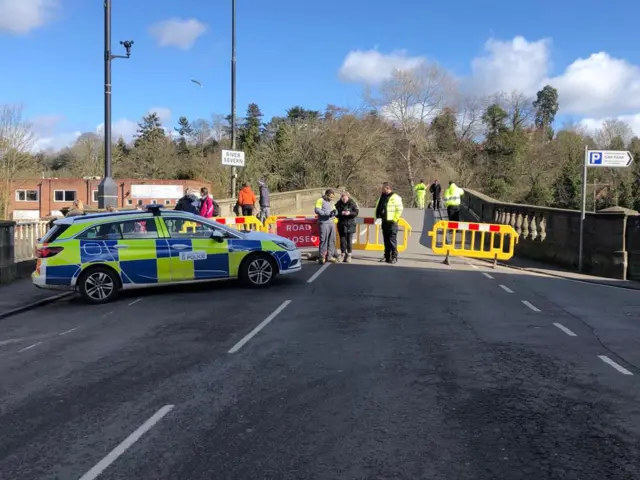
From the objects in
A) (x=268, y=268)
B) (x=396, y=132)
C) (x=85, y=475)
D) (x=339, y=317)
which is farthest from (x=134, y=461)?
(x=396, y=132)

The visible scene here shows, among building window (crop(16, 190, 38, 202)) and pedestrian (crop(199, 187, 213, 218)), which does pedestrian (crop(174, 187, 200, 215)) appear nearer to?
pedestrian (crop(199, 187, 213, 218))

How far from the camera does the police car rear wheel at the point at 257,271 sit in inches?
462

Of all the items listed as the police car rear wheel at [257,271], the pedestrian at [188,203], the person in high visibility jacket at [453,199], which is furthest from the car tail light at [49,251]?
the person in high visibility jacket at [453,199]

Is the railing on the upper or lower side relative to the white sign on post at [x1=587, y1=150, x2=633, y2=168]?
lower

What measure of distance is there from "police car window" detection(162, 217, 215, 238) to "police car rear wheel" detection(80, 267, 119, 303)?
130 centimetres

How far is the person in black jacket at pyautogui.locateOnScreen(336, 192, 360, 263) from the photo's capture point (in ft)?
50.6

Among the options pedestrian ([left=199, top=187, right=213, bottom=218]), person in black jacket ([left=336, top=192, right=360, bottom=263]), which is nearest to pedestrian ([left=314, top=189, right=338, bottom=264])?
person in black jacket ([left=336, top=192, right=360, bottom=263])

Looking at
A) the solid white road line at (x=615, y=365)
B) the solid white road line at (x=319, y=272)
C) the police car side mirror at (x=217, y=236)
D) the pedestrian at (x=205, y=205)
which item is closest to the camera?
the solid white road line at (x=615, y=365)

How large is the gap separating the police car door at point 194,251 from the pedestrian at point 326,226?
13.0 feet

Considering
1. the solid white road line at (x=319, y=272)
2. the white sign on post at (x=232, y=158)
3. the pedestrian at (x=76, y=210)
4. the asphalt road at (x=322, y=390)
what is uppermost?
the white sign on post at (x=232, y=158)

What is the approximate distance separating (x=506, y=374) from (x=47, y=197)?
83.3 meters

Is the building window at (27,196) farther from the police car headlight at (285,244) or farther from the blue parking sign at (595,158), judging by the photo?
the blue parking sign at (595,158)

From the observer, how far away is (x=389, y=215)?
15008mm

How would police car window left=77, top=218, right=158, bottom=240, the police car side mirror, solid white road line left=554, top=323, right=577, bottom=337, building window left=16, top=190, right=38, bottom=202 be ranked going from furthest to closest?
1. building window left=16, top=190, right=38, bottom=202
2. the police car side mirror
3. police car window left=77, top=218, right=158, bottom=240
4. solid white road line left=554, top=323, right=577, bottom=337
